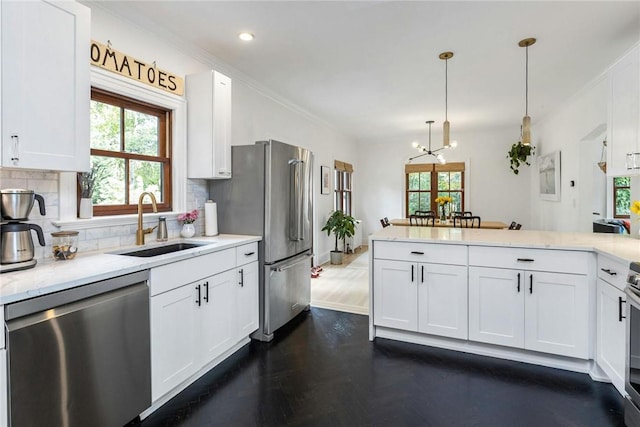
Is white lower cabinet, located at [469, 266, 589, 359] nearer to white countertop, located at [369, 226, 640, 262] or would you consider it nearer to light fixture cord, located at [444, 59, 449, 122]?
white countertop, located at [369, 226, 640, 262]

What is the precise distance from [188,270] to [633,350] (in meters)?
2.64

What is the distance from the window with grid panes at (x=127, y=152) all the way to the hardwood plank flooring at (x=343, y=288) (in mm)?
2167

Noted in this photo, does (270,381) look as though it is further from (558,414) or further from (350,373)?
(558,414)

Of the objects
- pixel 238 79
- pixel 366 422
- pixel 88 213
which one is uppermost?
pixel 238 79

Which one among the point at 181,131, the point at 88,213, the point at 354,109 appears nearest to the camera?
the point at 88,213

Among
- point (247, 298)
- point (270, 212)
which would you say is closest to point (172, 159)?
point (270, 212)

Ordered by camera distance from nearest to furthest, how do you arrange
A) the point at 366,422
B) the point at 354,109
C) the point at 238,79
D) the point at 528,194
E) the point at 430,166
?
the point at 366,422, the point at 238,79, the point at 354,109, the point at 528,194, the point at 430,166

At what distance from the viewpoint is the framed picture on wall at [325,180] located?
629 cm

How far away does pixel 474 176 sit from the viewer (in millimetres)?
7512

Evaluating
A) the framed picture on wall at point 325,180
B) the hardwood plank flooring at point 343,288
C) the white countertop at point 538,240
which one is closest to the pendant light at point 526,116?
the white countertop at point 538,240

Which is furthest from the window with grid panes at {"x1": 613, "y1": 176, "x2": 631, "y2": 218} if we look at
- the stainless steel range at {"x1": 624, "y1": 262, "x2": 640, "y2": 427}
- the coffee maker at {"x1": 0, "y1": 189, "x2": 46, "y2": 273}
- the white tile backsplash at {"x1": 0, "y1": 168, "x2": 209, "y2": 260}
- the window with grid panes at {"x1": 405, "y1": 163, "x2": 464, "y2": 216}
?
the coffee maker at {"x1": 0, "y1": 189, "x2": 46, "y2": 273}

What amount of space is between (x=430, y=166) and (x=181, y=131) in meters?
6.20

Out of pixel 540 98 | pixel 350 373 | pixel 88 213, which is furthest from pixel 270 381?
pixel 540 98

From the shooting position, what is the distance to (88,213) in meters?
2.27
